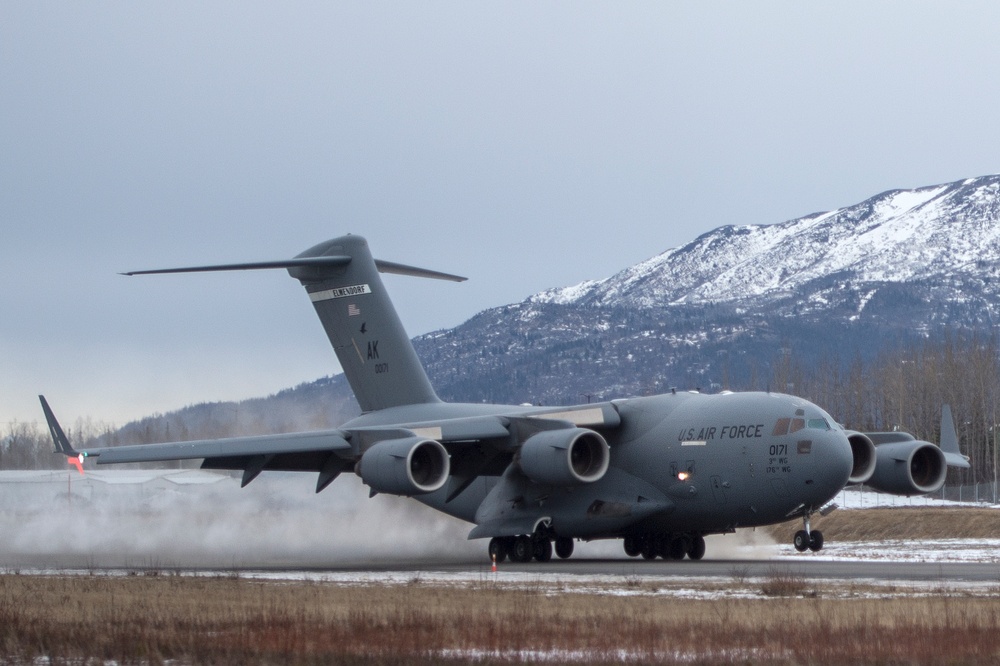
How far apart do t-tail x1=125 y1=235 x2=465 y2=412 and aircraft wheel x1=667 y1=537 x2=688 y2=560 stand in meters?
6.52

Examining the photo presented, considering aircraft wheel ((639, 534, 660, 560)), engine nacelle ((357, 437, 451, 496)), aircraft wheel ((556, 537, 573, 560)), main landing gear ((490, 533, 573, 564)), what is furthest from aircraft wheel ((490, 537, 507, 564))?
engine nacelle ((357, 437, 451, 496))

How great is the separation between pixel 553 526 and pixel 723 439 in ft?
12.6

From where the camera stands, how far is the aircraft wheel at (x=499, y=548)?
2809 centimetres

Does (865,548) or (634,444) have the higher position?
(634,444)

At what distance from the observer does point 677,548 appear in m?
28.0

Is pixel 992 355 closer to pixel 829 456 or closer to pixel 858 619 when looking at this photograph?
pixel 829 456

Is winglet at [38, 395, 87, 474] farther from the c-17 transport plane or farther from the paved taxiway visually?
the paved taxiway

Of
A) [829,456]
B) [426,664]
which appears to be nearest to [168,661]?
[426,664]

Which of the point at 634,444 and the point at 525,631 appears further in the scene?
the point at 634,444

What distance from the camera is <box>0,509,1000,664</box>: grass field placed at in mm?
11523

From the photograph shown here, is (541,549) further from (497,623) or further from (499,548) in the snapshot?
(497,623)

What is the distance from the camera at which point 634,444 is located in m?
27.4

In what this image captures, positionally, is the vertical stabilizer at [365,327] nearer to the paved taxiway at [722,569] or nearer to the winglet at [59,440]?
the paved taxiway at [722,569]

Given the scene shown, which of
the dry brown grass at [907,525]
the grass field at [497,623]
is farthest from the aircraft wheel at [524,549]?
the dry brown grass at [907,525]
